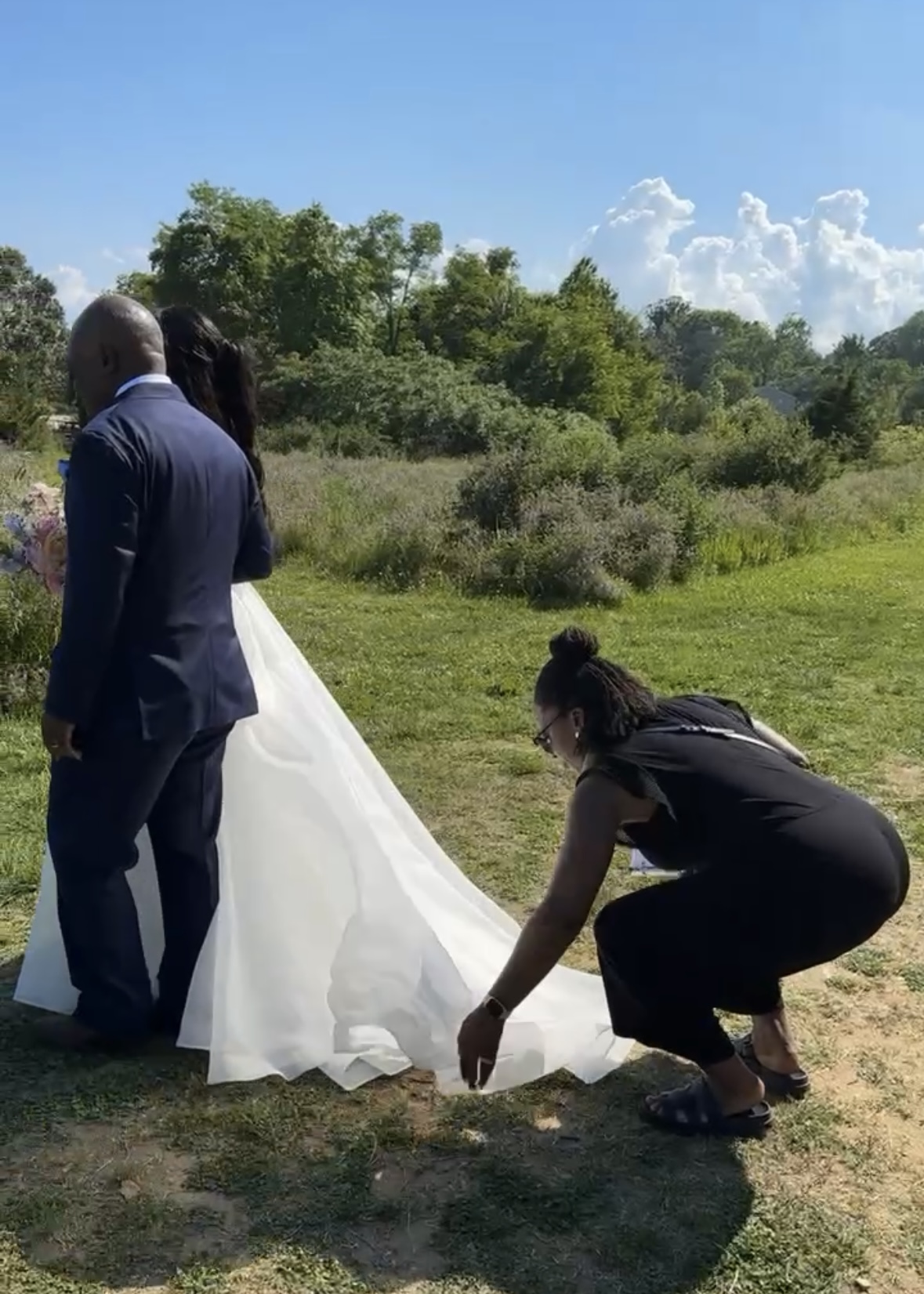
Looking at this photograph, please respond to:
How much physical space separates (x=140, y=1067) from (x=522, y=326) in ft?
128

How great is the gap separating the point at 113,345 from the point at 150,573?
61 centimetres

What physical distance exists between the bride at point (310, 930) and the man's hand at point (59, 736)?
1.63 feet

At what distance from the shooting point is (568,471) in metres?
14.6

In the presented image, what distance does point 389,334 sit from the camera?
47.6 meters

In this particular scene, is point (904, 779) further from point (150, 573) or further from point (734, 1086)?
point (150, 573)

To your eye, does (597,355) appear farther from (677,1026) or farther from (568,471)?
(677,1026)

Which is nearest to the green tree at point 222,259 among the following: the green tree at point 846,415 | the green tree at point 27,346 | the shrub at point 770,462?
the green tree at point 27,346

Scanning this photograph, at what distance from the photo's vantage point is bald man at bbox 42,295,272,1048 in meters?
2.78

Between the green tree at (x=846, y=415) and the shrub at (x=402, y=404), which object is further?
the green tree at (x=846, y=415)

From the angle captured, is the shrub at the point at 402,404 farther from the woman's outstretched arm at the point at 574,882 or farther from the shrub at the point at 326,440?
the woman's outstretched arm at the point at 574,882

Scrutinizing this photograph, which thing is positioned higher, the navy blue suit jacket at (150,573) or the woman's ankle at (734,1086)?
the navy blue suit jacket at (150,573)

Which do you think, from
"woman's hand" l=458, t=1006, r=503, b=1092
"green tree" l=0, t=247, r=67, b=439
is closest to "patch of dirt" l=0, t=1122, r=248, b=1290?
"woman's hand" l=458, t=1006, r=503, b=1092

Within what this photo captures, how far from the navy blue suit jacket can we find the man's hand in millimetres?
24

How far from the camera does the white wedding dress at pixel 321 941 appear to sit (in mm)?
3125
